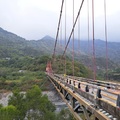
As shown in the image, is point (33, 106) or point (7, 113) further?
point (33, 106)

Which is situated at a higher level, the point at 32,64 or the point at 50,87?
the point at 32,64

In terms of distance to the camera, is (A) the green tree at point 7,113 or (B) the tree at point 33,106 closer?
(A) the green tree at point 7,113

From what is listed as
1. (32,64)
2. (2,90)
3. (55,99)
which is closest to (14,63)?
(32,64)

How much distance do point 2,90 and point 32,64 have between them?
101 ft

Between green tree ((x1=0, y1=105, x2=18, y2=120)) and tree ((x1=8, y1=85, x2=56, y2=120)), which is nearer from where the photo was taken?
green tree ((x1=0, y1=105, x2=18, y2=120))

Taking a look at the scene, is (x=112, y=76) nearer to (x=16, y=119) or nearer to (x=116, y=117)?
(x=16, y=119)

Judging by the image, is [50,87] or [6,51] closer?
[50,87]

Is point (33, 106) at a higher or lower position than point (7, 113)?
higher

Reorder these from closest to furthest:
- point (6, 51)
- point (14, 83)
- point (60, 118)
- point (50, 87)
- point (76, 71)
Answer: point (60, 118), point (50, 87), point (14, 83), point (76, 71), point (6, 51)

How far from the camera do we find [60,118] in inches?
935

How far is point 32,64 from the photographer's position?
81.1 metres

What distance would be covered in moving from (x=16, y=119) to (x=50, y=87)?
2705 cm

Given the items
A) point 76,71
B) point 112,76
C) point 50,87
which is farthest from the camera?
point 76,71

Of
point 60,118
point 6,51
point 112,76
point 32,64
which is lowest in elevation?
point 60,118
